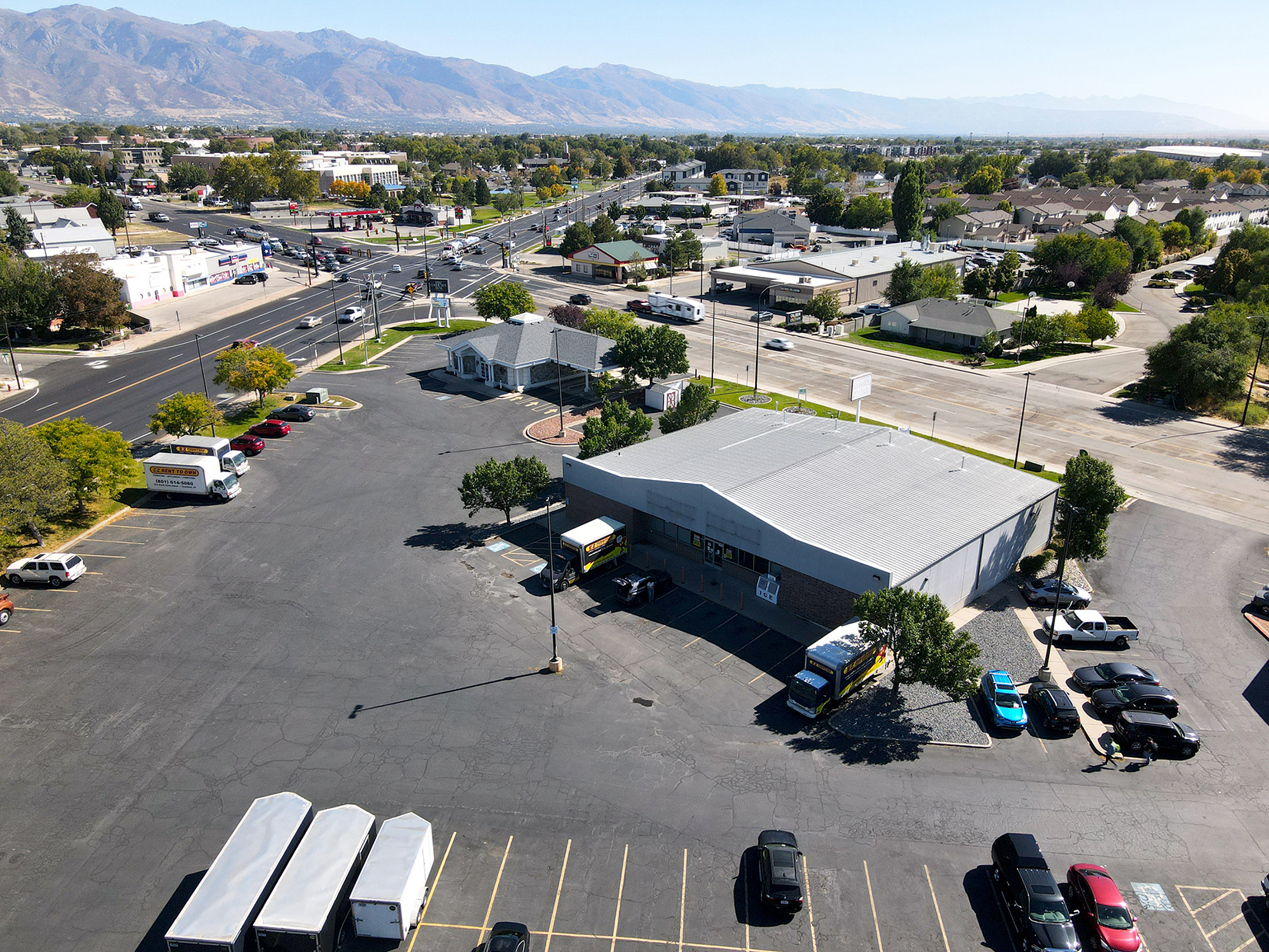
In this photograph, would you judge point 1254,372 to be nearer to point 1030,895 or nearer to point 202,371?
point 1030,895

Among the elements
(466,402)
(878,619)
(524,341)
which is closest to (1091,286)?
(524,341)

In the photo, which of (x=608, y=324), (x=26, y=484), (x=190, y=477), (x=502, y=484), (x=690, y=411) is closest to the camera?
(x=26, y=484)

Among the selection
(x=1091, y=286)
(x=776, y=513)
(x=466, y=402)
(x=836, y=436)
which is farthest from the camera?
(x=1091, y=286)

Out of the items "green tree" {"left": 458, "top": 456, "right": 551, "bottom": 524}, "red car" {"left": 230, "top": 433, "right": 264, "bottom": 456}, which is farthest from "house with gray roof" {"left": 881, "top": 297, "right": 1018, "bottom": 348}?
"red car" {"left": 230, "top": 433, "right": 264, "bottom": 456}

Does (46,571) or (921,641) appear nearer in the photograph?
(921,641)

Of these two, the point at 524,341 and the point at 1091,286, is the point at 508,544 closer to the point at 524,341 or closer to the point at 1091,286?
the point at 524,341

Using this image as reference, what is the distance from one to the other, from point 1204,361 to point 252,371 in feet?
246

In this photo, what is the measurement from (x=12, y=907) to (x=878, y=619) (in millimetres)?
29036

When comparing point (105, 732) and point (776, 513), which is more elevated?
point (776, 513)

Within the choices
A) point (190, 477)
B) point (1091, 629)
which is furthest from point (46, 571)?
point (1091, 629)

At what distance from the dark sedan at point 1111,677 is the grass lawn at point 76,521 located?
1972 inches

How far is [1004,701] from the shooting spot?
98.1ft

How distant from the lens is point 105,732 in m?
29.2

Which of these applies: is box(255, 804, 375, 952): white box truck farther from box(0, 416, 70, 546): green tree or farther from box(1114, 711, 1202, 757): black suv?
box(0, 416, 70, 546): green tree
